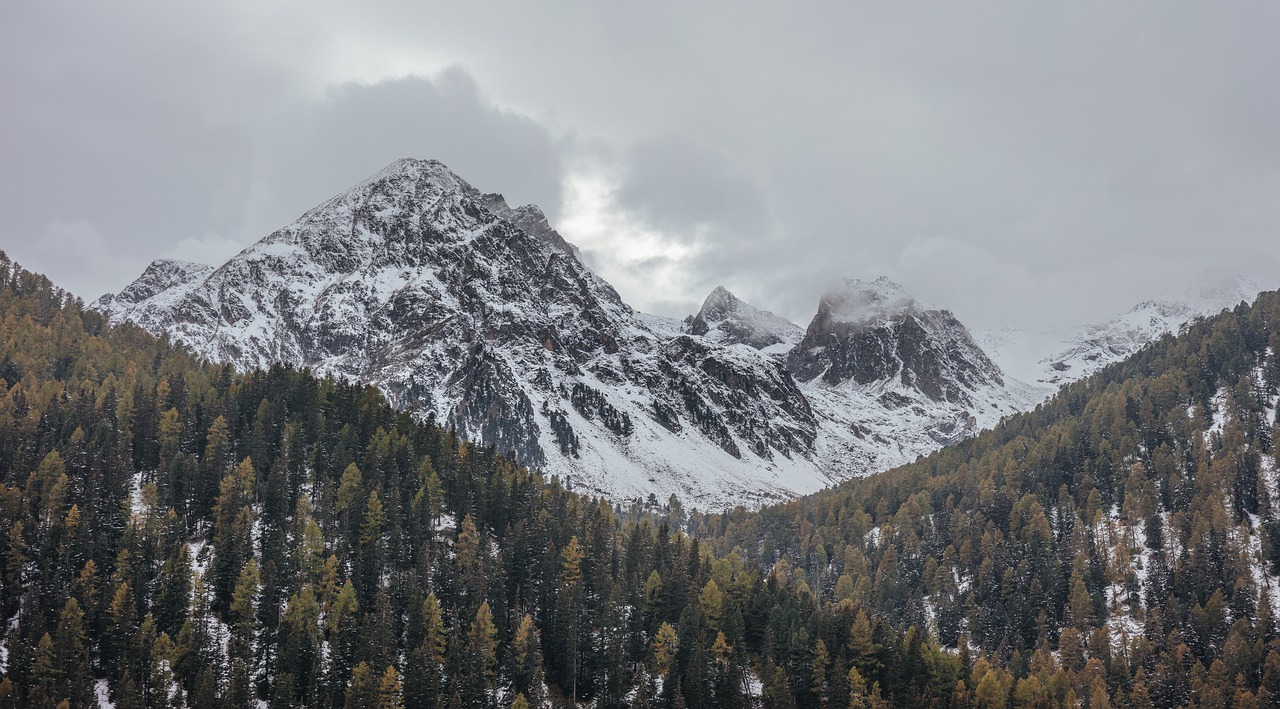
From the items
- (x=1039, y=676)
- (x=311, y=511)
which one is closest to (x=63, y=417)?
(x=311, y=511)

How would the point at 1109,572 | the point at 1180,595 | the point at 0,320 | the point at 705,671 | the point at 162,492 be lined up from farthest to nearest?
the point at 0,320, the point at 1109,572, the point at 1180,595, the point at 162,492, the point at 705,671

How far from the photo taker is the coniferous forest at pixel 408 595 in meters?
108

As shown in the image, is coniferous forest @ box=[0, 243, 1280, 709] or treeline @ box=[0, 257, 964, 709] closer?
treeline @ box=[0, 257, 964, 709]

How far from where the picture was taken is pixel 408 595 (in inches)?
4847

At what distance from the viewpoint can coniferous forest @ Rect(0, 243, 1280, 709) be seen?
107562 mm

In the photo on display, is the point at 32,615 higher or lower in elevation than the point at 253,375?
lower

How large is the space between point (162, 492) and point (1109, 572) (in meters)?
161

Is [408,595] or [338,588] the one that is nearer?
[338,588]

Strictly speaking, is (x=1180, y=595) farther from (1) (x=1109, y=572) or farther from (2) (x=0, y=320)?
(2) (x=0, y=320)

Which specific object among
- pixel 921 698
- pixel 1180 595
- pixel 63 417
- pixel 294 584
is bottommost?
pixel 921 698

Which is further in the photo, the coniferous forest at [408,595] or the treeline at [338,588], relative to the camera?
the coniferous forest at [408,595]

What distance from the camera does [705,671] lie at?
382ft

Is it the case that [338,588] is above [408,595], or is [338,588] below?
above

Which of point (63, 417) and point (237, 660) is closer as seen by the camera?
point (237, 660)
